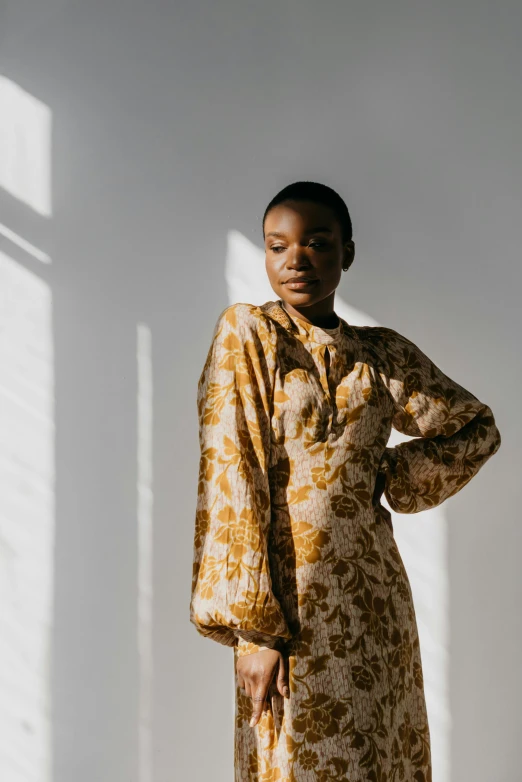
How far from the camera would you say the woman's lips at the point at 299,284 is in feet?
4.44

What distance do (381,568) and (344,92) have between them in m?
1.25

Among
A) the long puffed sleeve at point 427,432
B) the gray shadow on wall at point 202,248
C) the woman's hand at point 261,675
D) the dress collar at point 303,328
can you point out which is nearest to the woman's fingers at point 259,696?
the woman's hand at point 261,675

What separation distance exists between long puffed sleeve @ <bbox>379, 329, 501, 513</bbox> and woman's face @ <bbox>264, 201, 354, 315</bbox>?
0.22 metres

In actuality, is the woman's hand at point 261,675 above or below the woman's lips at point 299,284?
below

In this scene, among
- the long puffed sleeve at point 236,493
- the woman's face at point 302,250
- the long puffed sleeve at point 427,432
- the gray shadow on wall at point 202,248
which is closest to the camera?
the long puffed sleeve at point 236,493

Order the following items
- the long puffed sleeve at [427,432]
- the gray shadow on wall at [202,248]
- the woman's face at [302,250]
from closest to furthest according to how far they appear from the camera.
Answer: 1. the woman's face at [302,250]
2. the long puffed sleeve at [427,432]
3. the gray shadow on wall at [202,248]

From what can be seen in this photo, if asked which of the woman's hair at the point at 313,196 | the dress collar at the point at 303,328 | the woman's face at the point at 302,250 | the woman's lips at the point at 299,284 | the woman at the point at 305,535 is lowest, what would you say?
the woman at the point at 305,535

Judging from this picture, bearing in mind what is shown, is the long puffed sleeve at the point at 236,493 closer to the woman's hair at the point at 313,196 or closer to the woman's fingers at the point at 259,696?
the woman's fingers at the point at 259,696

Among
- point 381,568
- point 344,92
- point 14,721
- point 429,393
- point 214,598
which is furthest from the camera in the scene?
point 344,92

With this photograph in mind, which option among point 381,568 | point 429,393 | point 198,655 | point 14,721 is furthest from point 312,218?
point 14,721

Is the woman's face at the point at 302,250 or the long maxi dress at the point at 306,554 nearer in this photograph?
the long maxi dress at the point at 306,554

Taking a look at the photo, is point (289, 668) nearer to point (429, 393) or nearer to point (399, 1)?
point (429, 393)

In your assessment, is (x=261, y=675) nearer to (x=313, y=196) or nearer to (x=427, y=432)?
(x=427, y=432)

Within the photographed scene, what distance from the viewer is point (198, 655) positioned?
1.96 meters
